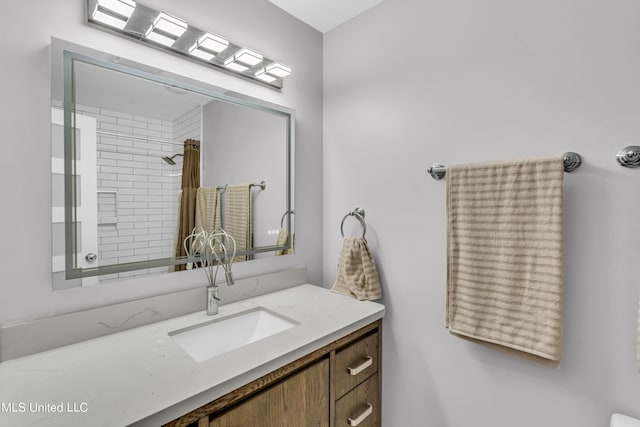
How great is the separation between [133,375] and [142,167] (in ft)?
2.31

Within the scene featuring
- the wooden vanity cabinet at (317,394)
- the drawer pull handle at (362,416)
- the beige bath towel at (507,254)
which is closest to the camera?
the wooden vanity cabinet at (317,394)

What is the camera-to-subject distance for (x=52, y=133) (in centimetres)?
94

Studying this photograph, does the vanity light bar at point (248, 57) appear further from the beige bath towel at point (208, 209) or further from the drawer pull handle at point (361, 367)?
the drawer pull handle at point (361, 367)

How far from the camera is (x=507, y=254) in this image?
41.1 inches

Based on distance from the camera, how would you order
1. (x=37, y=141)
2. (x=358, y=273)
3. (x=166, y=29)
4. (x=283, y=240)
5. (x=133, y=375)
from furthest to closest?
(x=283, y=240)
(x=358, y=273)
(x=166, y=29)
(x=37, y=141)
(x=133, y=375)

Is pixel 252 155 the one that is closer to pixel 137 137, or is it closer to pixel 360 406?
pixel 137 137

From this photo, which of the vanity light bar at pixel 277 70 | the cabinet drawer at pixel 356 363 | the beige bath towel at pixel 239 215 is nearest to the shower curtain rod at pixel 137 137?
the beige bath towel at pixel 239 215

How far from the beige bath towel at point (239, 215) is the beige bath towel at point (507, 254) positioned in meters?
0.92

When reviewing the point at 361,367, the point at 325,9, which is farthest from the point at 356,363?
the point at 325,9

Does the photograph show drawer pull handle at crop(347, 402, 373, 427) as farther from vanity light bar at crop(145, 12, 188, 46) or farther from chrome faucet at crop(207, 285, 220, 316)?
vanity light bar at crop(145, 12, 188, 46)

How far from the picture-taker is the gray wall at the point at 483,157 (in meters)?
0.91

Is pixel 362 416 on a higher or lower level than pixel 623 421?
lower

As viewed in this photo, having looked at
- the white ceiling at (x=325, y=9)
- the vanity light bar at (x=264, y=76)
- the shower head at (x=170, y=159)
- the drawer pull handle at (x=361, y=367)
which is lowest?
the drawer pull handle at (x=361, y=367)

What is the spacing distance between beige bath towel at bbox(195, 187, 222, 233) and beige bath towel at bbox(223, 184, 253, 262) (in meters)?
0.04
